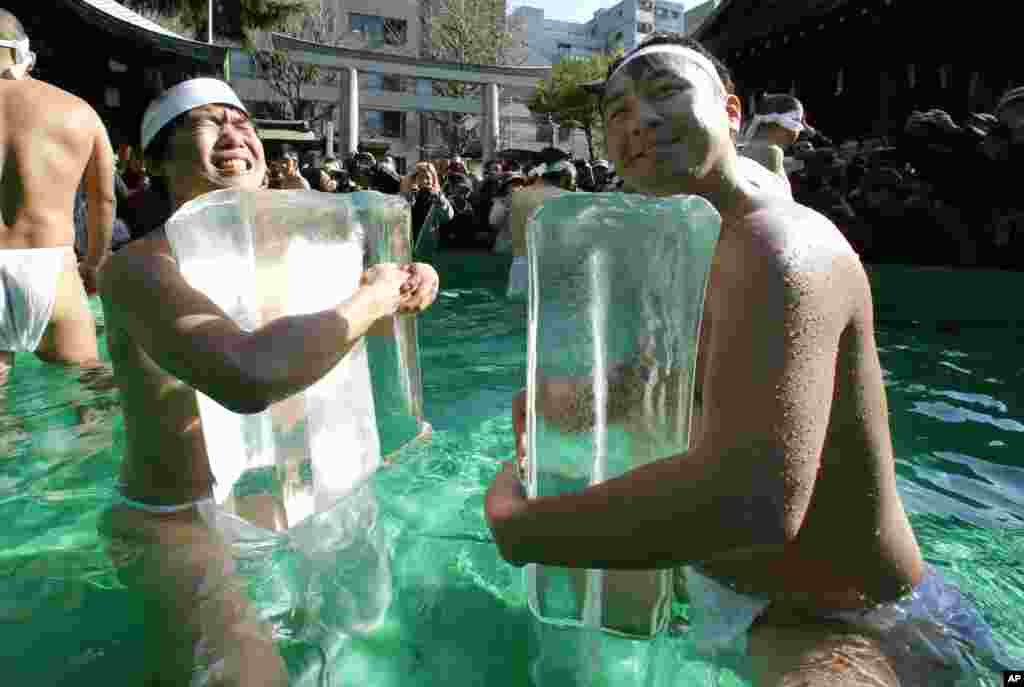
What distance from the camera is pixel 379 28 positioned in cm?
4625

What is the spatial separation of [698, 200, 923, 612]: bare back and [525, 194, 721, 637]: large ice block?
85mm

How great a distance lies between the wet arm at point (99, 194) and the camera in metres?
3.91

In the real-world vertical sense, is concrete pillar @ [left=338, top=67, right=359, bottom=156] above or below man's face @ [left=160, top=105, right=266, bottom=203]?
above

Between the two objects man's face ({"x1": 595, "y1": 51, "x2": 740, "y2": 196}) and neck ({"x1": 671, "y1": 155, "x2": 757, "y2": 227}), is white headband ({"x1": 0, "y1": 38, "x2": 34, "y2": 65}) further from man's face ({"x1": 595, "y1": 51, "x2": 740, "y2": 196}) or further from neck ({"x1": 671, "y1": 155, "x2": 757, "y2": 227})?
neck ({"x1": 671, "y1": 155, "x2": 757, "y2": 227})

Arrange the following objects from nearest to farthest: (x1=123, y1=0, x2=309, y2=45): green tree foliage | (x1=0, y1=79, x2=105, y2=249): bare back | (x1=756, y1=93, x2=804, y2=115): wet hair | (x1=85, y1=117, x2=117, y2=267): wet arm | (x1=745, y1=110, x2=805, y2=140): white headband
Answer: (x1=0, y1=79, x2=105, y2=249): bare back < (x1=85, y1=117, x2=117, y2=267): wet arm < (x1=745, y1=110, x2=805, y2=140): white headband < (x1=756, y1=93, x2=804, y2=115): wet hair < (x1=123, y1=0, x2=309, y2=45): green tree foliage

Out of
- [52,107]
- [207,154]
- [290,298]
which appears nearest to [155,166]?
[207,154]

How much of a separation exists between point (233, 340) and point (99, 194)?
3.04 metres

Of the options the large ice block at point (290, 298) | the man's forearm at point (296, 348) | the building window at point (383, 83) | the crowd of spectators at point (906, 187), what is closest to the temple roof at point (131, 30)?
the crowd of spectators at point (906, 187)

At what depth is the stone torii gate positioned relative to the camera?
2650 cm

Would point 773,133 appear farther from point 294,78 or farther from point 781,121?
point 294,78

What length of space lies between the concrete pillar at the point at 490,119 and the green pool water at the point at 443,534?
2789 cm

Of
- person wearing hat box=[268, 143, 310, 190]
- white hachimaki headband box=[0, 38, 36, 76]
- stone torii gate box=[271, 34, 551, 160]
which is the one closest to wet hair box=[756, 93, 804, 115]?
person wearing hat box=[268, 143, 310, 190]

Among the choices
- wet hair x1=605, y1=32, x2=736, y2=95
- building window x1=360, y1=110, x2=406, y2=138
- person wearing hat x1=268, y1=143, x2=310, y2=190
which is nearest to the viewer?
wet hair x1=605, y1=32, x2=736, y2=95

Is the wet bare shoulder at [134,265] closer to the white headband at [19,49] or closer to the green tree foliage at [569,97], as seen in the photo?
the white headband at [19,49]
